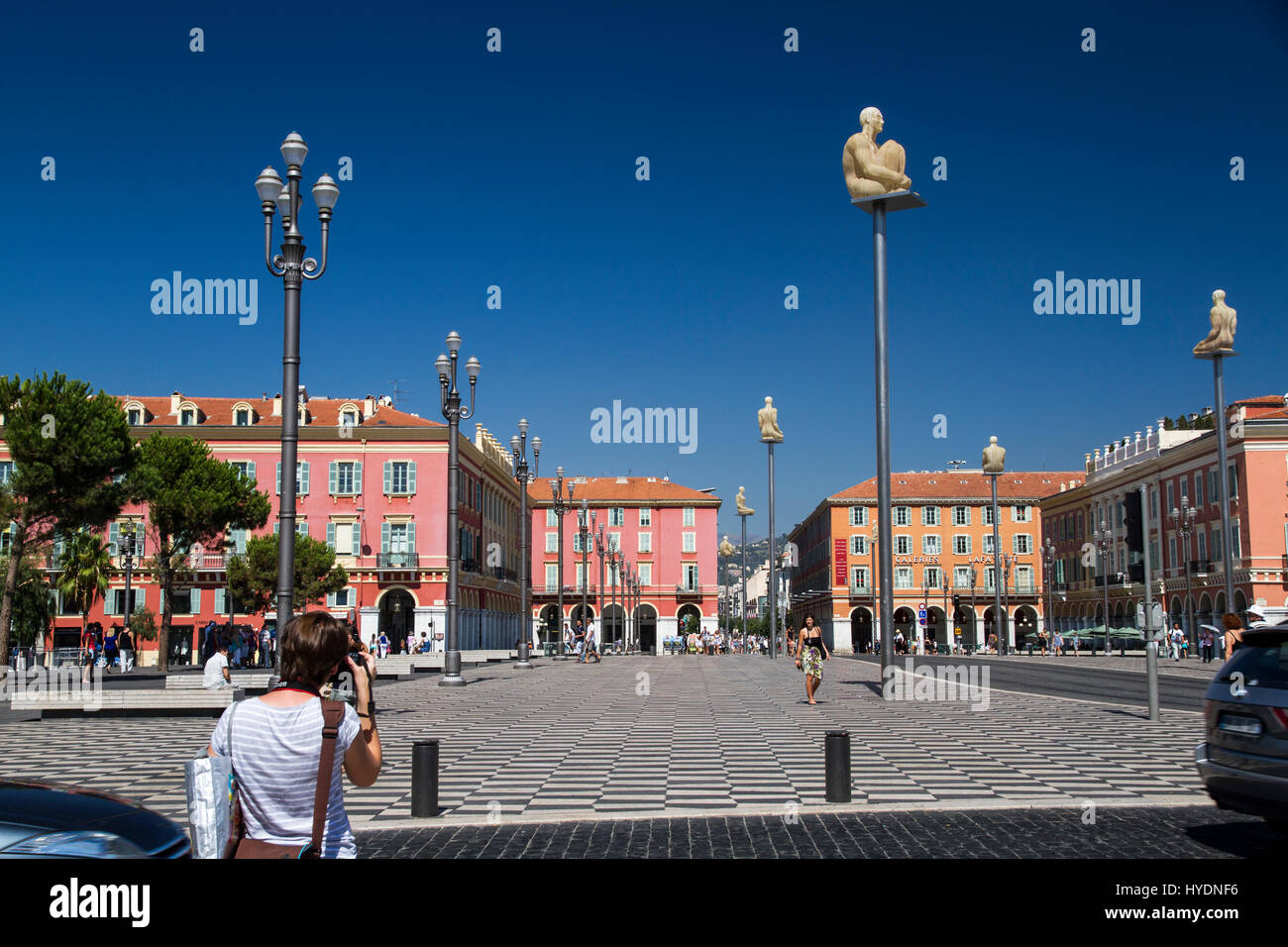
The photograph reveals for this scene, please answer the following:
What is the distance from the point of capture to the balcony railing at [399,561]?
63250mm

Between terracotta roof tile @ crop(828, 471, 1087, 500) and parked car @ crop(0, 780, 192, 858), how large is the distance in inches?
3723

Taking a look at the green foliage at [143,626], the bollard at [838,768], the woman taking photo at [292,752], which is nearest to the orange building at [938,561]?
the green foliage at [143,626]

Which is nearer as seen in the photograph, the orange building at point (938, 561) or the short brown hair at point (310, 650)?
the short brown hair at point (310, 650)

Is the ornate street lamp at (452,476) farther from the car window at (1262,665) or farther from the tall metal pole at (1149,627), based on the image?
the car window at (1262,665)

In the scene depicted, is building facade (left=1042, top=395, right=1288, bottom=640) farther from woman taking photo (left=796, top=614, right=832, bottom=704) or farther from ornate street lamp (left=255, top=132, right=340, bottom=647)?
ornate street lamp (left=255, top=132, right=340, bottom=647)

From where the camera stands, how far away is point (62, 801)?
4676 mm

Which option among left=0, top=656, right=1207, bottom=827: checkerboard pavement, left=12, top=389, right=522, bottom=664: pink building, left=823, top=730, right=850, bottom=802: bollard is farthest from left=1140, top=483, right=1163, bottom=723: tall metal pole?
left=12, top=389, right=522, bottom=664: pink building

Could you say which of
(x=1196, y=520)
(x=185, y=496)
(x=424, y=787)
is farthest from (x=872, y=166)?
(x=1196, y=520)

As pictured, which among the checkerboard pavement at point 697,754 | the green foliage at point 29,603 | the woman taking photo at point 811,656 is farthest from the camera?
the green foliage at point 29,603

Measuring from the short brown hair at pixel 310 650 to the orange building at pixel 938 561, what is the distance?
303 ft

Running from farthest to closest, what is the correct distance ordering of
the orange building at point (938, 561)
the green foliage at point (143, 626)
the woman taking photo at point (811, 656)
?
the orange building at point (938, 561) → the green foliage at point (143, 626) → the woman taking photo at point (811, 656)

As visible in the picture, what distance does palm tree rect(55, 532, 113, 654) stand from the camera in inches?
2103

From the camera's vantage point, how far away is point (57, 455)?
33.8m

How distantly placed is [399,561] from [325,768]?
61053mm
